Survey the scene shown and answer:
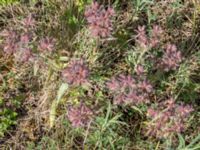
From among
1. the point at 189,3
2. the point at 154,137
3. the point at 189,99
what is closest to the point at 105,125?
the point at 154,137

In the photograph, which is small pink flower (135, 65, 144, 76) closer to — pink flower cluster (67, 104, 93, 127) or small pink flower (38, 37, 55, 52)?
pink flower cluster (67, 104, 93, 127)

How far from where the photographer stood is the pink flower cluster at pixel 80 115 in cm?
198

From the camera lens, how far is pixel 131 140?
7.85ft

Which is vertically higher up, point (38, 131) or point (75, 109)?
point (75, 109)

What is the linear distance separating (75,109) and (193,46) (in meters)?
1.00

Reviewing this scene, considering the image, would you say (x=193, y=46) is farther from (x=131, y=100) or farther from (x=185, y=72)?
(x=131, y=100)

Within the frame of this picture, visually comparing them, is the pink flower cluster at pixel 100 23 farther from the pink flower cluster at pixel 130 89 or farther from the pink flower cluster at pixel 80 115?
the pink flower cluster at pixel 80 115

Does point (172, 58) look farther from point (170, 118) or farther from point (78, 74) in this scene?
point (78, 74)

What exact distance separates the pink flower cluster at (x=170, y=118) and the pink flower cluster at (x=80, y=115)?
0.34m

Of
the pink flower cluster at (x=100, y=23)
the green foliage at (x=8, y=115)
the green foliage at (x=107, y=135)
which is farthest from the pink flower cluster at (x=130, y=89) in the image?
the green foliage at (x=8, y=115)

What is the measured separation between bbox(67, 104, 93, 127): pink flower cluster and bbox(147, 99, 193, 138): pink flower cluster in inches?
13.3

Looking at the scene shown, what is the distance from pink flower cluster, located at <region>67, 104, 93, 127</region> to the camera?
1979 mm

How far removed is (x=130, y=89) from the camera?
204 centimetres

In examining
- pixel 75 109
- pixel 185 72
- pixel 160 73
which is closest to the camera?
pixel 75 109
